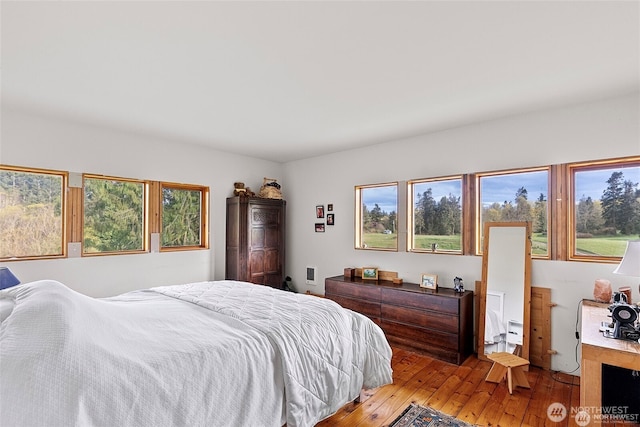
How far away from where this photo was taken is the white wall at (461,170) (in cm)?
286

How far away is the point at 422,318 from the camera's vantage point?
3.46 meters

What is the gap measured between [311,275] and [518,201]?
10.5 ft

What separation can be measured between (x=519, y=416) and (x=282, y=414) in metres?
1.84

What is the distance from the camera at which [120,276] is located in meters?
3.85

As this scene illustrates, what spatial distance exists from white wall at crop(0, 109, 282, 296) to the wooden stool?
3794 millimetres

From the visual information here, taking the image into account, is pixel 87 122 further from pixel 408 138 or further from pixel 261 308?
pixel 408 138

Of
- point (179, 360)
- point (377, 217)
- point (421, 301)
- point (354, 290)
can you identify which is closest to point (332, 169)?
point (377, 217)

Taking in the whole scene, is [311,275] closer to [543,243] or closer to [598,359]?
[543,243]

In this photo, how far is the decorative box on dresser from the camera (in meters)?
3.25

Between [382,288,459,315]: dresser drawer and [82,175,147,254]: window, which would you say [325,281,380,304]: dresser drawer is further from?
[82,175,147,254]: window

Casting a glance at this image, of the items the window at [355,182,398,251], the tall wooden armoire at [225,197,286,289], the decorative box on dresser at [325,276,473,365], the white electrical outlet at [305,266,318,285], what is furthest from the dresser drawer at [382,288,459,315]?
the tall wooden armoire at [225,197,286,289]

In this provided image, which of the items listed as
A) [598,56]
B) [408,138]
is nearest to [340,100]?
[408,138]

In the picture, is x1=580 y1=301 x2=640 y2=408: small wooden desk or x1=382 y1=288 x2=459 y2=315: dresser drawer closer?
x1=580 y1=301 x2=640 y2=408: small wooden desk

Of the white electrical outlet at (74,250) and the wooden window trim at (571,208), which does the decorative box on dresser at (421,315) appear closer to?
the wooden window trim at (571,208)
